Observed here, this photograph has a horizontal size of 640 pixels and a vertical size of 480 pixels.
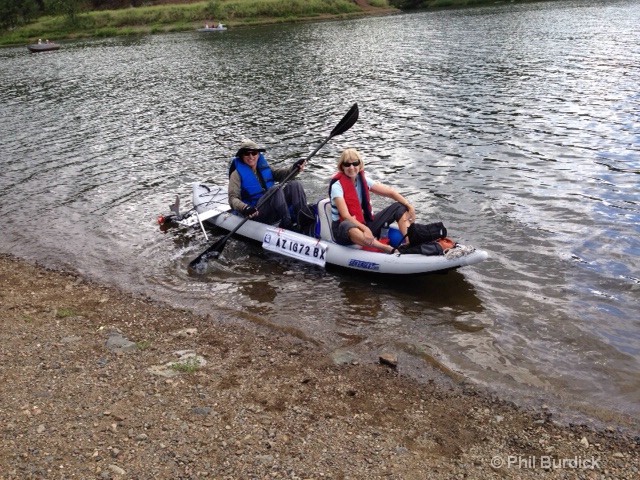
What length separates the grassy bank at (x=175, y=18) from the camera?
239ft

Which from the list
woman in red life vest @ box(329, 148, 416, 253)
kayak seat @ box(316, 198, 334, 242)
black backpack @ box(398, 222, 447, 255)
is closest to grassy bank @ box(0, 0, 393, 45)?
kayak seat @ box(316, 198, 334, 242)

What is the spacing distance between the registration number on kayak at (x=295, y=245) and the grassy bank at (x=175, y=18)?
217 feet

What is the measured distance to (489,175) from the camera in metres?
15.0

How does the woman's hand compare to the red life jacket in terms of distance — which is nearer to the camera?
the red life jacket

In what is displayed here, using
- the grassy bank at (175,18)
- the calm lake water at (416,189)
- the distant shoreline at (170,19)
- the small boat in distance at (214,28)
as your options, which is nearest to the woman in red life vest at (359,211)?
the calm lake water at (416,189)

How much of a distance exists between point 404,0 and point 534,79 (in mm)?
70055

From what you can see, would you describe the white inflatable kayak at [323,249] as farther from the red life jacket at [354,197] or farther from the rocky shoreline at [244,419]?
the rocky shoreline at [244,419]

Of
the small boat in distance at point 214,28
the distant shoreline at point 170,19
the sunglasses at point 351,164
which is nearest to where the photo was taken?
the sunglasses at point 351,164

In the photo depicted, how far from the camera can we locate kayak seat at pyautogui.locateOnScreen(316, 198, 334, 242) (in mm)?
10945

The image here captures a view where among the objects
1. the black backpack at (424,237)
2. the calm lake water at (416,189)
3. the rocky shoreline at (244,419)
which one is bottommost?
the calm lake water at (416,189)

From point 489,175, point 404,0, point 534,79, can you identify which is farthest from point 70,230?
point 404,0

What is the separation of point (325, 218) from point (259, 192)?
6.18 ft

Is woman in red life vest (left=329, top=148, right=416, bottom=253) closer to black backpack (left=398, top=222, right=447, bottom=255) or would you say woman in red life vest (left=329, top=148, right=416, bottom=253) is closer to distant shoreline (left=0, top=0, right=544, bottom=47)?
black backpack (left=398, top=222, right=447, bottom=255)

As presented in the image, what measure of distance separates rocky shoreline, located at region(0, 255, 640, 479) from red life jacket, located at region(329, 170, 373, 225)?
300 centimetres
